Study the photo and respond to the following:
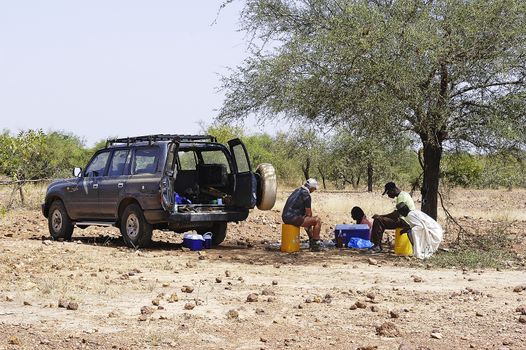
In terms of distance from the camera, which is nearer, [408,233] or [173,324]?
[173,324]

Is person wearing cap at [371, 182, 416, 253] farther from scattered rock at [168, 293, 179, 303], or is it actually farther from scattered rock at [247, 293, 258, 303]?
scattered rock at [168, 293, 179, 303]

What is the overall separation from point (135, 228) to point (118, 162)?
1.37 metres

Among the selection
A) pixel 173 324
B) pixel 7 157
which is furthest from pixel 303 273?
pixel 7 157

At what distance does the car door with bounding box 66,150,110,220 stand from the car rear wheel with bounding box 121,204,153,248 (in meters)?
0.95

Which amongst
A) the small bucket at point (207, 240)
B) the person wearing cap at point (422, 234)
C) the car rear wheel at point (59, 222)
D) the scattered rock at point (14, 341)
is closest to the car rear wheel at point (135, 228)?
the small bucket at point (207, 240)

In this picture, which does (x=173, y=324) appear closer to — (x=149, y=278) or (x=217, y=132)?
(x=149, y=278)

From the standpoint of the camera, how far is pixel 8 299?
9.40 meters

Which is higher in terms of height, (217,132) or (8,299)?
(217,132)

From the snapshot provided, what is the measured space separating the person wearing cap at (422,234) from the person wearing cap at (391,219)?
15 cm

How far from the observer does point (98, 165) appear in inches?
652

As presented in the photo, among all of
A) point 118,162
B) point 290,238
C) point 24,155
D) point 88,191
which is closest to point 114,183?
point 118,162

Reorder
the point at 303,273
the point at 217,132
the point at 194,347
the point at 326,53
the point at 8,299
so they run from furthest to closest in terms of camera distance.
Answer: the point at 217,132
the point at 326,53
the point at 303,273
the point at 8,299
the point at 194,347

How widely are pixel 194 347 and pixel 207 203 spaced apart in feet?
28.7

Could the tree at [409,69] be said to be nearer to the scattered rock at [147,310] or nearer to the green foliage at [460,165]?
the green foliage at [460,165]
